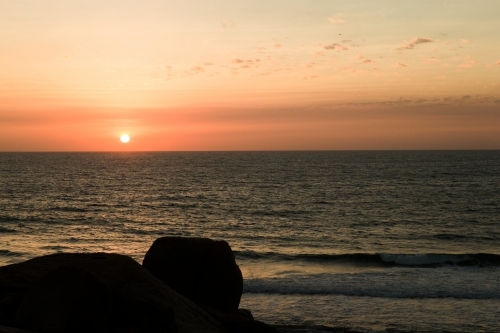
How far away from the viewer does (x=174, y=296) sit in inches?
384

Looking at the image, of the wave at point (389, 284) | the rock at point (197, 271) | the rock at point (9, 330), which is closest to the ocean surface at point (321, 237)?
the wave at point (389, 284)

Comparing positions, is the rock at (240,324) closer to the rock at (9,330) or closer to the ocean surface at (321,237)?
the rock at (9,330)

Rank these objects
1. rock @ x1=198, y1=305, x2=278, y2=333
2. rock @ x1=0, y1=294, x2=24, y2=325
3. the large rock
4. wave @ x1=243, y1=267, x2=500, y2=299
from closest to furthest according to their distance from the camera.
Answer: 1. the large rock
2. rock @ x1=0, y1=294, x2=24, y2=325
3. rock @ x1=198, y1=305, x2=278, y2=333
4. wave @ x1=243, y1=267, x2=500, y2=299

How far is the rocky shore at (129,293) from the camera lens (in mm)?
7863

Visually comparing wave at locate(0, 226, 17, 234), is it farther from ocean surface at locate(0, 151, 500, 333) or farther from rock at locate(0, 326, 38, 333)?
rock at locate(0, 326, 38, 333)

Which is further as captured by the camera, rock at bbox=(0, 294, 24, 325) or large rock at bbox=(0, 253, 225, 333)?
rock at bbox=(0, 294, 24, 325)

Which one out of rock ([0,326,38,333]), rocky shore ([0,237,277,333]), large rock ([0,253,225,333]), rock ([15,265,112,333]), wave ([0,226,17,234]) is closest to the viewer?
→ rock ([0,326,38,333])

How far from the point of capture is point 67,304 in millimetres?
7871

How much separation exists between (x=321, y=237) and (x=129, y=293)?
28438 mm

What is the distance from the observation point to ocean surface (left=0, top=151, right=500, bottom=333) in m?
18.9

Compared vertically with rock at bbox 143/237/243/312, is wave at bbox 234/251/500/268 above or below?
below

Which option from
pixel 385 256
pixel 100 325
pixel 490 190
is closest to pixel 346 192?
pixel 490 190

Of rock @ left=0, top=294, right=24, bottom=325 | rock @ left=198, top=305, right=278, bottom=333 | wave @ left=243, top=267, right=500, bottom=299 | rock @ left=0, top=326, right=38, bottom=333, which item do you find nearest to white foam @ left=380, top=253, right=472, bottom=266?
wave @ left=243, top=267, right=500, bottom=299

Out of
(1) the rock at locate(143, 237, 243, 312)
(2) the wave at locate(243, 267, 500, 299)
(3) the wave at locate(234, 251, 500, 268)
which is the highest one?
(1) the rock at locate(143, 237, 243, 312)
